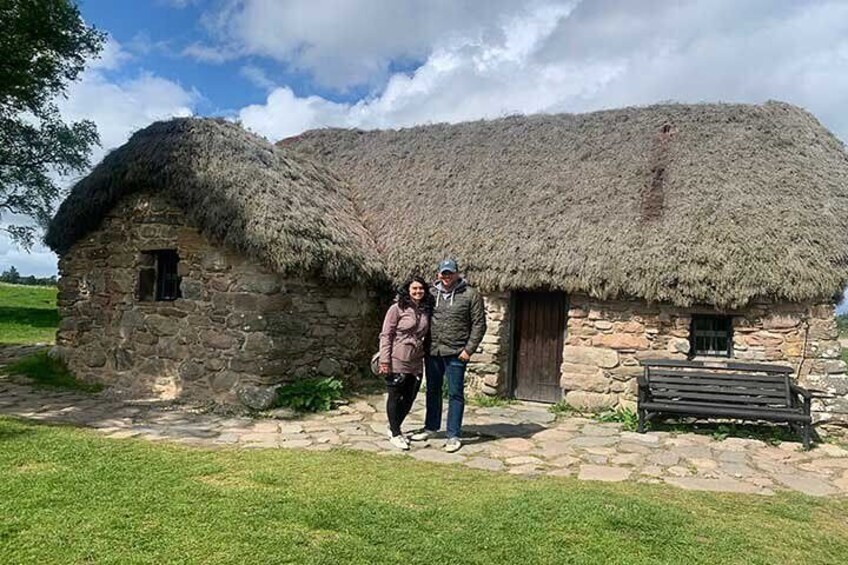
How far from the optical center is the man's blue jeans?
7.16 m

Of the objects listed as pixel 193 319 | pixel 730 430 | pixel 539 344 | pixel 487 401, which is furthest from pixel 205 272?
pixel 730 430

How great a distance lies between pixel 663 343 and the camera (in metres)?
9.39

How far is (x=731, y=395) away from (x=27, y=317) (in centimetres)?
2088

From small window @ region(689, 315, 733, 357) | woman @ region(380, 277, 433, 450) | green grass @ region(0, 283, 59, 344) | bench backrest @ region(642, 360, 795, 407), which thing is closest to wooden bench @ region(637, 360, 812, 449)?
bench backrest @ region(642, 360, 795, 407)

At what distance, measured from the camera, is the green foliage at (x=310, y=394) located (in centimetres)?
899

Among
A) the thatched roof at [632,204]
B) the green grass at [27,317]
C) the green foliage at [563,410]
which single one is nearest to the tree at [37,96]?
the green grass at [27,317]

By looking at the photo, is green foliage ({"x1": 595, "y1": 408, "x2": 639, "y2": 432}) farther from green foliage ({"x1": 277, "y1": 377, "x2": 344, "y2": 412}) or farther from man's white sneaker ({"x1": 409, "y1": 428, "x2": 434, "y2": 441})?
green foliage ({"x1": 277, "y1": 377, "x2": 344, "y2": 412})

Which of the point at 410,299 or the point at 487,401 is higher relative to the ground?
the point at 410,299

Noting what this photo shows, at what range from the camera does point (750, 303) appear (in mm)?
8961

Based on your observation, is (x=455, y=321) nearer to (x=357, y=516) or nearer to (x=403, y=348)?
(x=403, y=348)

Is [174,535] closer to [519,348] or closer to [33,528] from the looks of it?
[33,528]

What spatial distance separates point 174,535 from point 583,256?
23.0ft

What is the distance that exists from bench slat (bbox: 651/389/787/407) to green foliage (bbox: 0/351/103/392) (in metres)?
8.37

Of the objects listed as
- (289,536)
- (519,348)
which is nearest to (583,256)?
(519,348)
